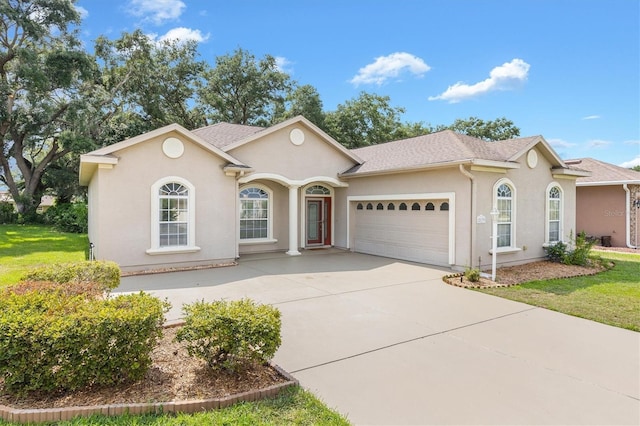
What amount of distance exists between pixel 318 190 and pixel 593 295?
1073cm

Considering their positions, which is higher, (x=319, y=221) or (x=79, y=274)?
(x=319, y=221)

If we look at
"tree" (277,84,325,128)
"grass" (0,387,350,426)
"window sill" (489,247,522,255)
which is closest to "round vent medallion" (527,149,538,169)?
"window sill" (489,247,522,255)

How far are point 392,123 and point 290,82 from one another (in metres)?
11.1

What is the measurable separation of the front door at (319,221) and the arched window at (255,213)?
6.81ft

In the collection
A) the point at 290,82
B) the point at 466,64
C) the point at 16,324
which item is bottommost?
the point at 16,324

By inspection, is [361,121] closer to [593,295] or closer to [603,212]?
[603,212]

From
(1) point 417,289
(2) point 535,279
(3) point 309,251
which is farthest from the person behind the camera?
(3) point 309,251

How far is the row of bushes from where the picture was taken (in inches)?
135

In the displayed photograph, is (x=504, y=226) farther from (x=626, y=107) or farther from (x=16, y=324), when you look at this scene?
(x=16, y=324)

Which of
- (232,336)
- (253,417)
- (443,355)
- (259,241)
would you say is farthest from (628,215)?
(253,417)

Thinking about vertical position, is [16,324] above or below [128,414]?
above

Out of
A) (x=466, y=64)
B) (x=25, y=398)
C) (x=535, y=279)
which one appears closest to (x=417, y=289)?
(x=535, y=279)

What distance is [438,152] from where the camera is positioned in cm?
1214

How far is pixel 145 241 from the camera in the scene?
35.1 feet
